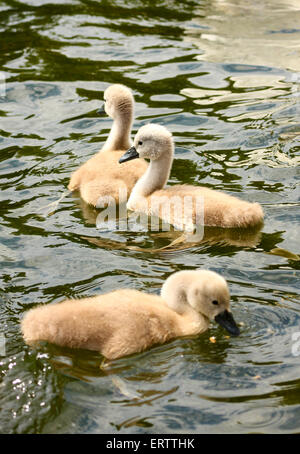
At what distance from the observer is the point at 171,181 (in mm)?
6863

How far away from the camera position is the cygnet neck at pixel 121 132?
279 inches

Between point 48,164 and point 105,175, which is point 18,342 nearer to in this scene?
point 105,175

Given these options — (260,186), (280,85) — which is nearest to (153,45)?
(280,85)

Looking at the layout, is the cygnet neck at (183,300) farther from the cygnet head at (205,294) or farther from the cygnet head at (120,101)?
the cygnet head at (120,101)

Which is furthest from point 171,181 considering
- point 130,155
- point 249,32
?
point 249,32

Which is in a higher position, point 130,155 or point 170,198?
point 130,155

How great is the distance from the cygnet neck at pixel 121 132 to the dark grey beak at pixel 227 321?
2.95 meters

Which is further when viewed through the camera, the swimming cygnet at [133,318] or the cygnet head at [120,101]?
the cygnet head at [120,101]

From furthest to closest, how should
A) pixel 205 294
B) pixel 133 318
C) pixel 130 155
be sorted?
pixel 130 155 < pixel 205 294 < pixel 133 318

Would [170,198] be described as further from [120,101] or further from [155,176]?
[120,101]

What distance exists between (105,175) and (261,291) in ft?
6.35

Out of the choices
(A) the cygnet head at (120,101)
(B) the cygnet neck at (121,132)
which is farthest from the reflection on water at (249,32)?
(B) the cygnet neck at (121,132)

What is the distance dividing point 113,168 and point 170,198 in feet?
2.30

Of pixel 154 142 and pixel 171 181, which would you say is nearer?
pixel 154 142
